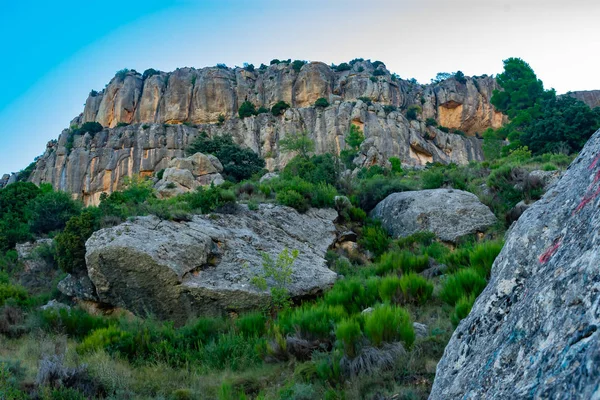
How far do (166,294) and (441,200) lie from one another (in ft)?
30.7

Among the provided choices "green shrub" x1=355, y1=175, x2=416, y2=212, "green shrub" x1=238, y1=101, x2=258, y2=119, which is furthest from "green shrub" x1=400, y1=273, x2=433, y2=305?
"green shrub" x1=238, y1=101, x2=258, y2=119

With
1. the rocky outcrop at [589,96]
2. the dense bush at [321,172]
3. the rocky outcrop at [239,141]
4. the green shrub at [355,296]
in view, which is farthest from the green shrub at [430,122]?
the green shrub at [355,296]

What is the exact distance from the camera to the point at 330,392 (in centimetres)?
449

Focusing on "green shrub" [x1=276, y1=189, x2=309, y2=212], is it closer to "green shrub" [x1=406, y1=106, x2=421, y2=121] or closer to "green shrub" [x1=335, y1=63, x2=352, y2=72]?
"green shrub" [x1=406, y1=106, x2=421, y2=121]

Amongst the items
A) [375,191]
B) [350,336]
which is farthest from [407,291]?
[375,191]

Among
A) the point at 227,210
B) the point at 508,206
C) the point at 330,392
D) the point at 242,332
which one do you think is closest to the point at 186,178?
the point at 227,210

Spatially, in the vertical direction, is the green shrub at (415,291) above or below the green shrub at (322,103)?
below

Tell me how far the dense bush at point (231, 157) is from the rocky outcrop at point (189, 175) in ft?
4.11

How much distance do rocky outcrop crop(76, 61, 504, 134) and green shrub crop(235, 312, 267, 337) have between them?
204 feet

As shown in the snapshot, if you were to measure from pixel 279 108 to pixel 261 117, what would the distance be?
10.3ft

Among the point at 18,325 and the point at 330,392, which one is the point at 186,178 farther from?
the point at 330,392

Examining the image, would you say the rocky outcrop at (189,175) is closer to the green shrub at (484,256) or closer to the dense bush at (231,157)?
the dense bush at (231,157)

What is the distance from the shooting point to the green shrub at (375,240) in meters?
12.9

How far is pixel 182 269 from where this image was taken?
9.20 m
